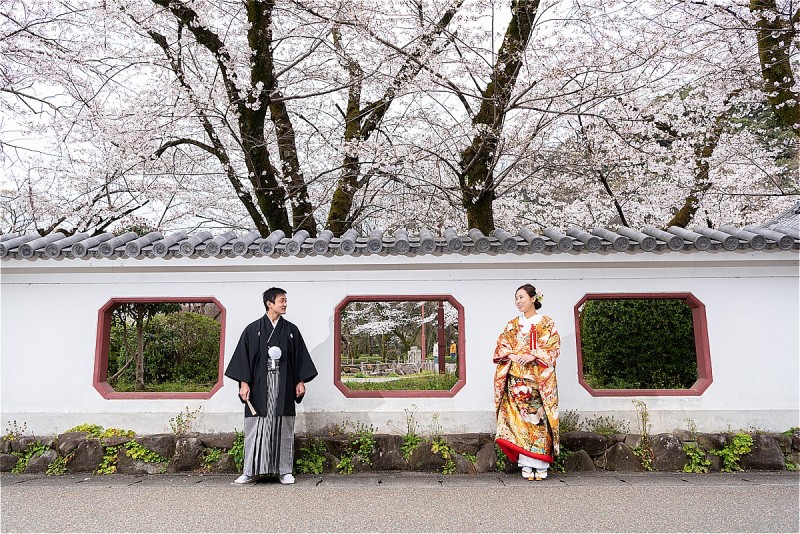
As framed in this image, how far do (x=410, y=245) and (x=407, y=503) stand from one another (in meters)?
2.62

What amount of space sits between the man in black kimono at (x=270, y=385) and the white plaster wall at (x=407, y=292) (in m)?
0.53

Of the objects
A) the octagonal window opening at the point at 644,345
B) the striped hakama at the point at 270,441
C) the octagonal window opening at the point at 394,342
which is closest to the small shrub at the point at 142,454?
the striped hakama at the point at 270,441

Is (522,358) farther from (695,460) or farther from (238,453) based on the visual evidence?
(238,453)

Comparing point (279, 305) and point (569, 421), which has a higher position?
point (279, 305)

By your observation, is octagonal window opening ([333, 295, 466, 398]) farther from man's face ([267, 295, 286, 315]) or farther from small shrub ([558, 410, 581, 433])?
man's face ([267, 295, 286, 315])

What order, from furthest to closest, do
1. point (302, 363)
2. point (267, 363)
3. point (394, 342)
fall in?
1. point (394, 342)
2. point (302, 363)
3. point (267, 363)

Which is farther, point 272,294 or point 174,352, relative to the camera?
point 174,352

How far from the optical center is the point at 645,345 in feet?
33.4

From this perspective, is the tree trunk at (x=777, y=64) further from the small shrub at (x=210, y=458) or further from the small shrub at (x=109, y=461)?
the small shrub at (x=109, y=461)

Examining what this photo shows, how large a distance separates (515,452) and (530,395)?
2.08ft

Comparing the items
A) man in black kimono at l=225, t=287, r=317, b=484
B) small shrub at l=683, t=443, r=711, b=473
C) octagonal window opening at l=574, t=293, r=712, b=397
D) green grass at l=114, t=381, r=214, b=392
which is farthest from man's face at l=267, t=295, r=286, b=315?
octagonal window opening at l=574, t=293, r=712, b=397

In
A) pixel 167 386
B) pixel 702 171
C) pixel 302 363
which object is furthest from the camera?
pixel 167 386

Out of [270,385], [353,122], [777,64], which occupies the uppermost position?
[353,122]

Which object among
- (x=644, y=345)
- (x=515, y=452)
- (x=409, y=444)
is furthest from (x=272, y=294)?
(x=644, y=345)
